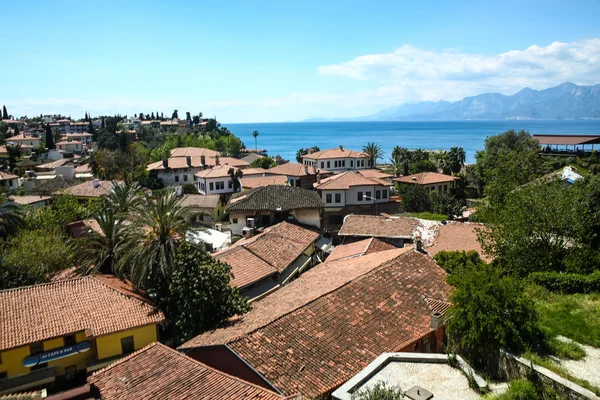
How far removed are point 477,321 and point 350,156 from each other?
6597cm

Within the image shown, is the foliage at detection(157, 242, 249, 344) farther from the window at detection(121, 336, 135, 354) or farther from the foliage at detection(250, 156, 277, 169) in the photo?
the foliage at detection(250, 156, 277, 169)

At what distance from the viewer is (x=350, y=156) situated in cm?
7850

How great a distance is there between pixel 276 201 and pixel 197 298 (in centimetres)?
2013

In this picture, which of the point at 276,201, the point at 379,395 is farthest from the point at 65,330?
the point at 276,201

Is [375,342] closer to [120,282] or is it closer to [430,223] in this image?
[120,282]

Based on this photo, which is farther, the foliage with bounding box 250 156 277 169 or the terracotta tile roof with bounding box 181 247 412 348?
the foliage with bounding box 250 156 277 169

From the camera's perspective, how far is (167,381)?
48.2 feet

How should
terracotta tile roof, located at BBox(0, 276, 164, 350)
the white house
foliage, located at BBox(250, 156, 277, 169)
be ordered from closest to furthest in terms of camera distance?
terracotta tile roof, located at BBox(0, 276, 164, 350) → the white house → foliage, located at BBox(250, 156, 277, 169)

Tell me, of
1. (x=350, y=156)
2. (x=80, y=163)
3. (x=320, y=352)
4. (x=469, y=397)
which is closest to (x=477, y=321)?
(x=469, y=397)

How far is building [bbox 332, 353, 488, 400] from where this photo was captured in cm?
1193

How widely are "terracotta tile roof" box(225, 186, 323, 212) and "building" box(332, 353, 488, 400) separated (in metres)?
26.1

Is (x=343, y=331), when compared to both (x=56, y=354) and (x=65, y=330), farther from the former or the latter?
(x=56, y=354)

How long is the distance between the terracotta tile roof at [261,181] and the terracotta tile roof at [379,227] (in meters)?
25.3

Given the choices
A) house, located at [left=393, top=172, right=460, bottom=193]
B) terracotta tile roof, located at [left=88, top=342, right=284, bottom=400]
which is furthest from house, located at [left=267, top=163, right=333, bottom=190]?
terracotta tile roof, located at [left=88, top=342, right=284, bottom=400]
